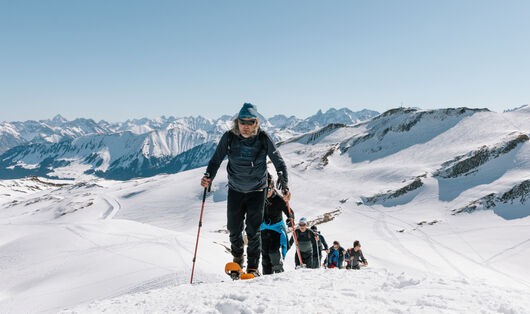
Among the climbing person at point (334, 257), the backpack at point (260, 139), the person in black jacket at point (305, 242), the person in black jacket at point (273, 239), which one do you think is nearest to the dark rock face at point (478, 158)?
the climbing person at point (334, 257)

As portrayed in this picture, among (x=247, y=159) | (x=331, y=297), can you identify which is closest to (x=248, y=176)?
(x=247, y=159)

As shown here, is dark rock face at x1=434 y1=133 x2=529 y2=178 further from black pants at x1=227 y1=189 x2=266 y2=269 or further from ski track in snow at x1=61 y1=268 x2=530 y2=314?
black pants at x1=227 y1=189 x2=266 y2=269

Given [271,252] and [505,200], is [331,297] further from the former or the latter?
[505,200]

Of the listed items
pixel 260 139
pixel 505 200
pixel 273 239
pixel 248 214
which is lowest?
pixel 505 200

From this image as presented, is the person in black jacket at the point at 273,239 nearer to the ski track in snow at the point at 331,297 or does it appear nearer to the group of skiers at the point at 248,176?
the group of skiers at the point at 248,176

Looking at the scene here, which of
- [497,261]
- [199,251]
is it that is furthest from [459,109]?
[199,251]

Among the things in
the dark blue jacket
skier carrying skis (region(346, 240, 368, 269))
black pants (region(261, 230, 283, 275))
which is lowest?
skier carrying skis (region(346, 240, 368, 269))

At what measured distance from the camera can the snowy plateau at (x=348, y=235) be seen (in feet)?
16.4

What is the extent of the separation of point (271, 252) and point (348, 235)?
27653 mm

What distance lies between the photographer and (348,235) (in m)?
33.3

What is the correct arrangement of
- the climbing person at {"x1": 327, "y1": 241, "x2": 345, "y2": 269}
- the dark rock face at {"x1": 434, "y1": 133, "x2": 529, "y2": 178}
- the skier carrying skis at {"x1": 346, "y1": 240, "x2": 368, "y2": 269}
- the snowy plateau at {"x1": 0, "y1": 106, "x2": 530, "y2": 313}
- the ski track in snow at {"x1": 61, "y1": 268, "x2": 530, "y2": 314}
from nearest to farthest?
1. the ski track in snow at {"x1": 61, "y1": 268, "x2": 530, "y2": 314}
2. the snowy plateau at {"x1": 0, "y1": 106, "x2": 530, "y2": 313}
3. the climbing person at {"x1": 327, "y1": 241, "x2": 345, "y2": 269}
4. the skier carrying skis at {"x1": 346, "y1": 240, "x2": 368, "y2": 269}
5. the dark rock face at {"x1": 434, "y1": 133, "x2": 529, "y2": 178}

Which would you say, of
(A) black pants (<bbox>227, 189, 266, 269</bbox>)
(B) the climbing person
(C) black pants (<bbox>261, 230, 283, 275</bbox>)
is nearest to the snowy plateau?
(A) black pants (<bbox>227, 189, 266, 269</bbox>)

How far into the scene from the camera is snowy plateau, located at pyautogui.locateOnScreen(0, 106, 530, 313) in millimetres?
4992

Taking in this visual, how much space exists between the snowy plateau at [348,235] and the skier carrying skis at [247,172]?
1.18 m
